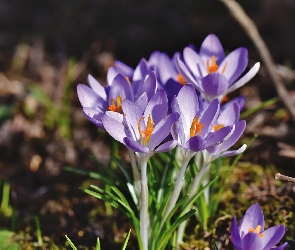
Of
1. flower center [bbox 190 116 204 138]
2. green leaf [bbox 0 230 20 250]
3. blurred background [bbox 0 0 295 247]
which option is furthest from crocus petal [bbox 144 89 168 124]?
green leaf [bbox 0 230 20 250]

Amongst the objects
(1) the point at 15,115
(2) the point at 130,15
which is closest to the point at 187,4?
(2) the point at 130,15

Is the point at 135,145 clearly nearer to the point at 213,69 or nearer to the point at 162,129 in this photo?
the point at 162,129

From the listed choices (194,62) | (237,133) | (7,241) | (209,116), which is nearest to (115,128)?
(209,116)

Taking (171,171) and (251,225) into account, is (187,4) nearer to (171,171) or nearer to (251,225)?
(171,171)

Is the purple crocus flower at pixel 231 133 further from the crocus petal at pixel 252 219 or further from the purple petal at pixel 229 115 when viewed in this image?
the crocus petal at pixel 252 219


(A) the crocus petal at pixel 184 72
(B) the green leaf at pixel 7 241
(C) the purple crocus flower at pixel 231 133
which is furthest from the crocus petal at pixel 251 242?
(B) the green leaf at pixel 7 241

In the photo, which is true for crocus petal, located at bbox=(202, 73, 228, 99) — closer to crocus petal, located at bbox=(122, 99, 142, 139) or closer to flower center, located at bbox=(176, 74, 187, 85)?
flower center, located at bbox=(176, 74, 187, 85)
